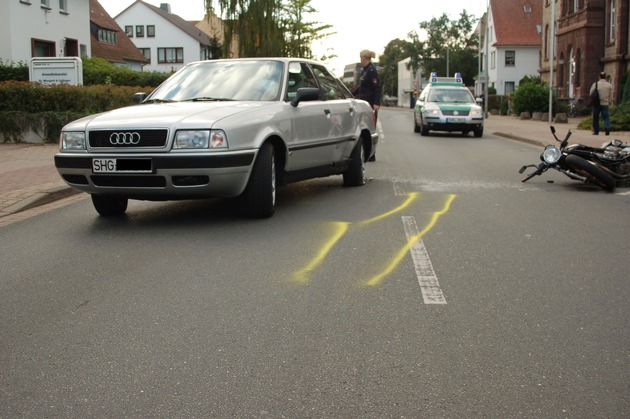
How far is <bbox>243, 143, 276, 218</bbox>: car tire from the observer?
782 centimetres

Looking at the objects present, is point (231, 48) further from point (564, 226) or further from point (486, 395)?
point (486, 395)

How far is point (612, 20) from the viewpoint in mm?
42688

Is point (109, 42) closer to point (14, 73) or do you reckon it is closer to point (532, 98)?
point (14, 73)

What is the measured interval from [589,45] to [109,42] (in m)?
33.6

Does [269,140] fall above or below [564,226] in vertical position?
above

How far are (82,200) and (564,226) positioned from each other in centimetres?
570

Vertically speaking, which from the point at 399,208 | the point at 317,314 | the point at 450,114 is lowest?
the point at 317,314

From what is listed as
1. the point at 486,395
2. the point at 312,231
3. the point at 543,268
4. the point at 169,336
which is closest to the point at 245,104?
the point at 312,231

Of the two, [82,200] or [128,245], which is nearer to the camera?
[128,245]

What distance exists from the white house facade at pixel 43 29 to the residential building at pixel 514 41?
154 ft

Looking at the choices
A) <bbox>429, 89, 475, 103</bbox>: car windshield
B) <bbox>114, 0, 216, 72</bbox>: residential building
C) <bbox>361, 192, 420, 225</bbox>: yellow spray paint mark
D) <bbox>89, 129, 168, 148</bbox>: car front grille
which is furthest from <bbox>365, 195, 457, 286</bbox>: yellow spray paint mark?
<bbox>114, 0, 216, 72</bbox>: residential building

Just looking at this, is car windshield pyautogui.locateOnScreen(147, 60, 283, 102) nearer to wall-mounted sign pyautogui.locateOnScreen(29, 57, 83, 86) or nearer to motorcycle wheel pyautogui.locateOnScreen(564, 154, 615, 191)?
motorcycle wheel pyautogui.locateOnScreen(564, 154, 615, 191)

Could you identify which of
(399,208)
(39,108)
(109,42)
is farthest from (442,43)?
(399,208)

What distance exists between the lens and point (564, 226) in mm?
7895
